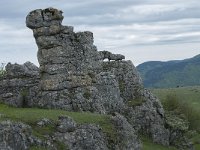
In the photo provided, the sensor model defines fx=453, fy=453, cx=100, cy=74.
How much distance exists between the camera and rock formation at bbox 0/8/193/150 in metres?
52.7

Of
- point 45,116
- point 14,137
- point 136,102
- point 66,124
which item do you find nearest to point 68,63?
point 136,102

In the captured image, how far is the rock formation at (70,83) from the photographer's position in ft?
173

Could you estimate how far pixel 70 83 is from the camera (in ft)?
177

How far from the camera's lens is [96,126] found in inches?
1688

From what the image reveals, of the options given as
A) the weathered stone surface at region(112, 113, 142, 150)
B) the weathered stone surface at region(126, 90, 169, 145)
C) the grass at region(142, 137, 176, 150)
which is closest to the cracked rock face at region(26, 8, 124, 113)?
the weathered stone surface at region(126, 90, 169, 145)

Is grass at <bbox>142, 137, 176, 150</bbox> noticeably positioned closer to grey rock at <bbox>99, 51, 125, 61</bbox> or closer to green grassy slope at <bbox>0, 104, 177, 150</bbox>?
green grassy slope at <bbox>0, 104, 177, 150</bbox>

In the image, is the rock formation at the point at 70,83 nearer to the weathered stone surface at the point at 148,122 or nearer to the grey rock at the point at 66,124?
the weathered stone surface at the point at 148,122

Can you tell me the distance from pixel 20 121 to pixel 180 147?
26.7 m

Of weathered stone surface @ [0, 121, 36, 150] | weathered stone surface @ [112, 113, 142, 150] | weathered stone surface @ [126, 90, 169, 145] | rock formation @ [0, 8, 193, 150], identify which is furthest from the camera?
weathered stone surface @ [126, 90, 169, 145]

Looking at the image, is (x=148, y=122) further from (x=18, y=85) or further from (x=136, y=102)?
(x=18, y=85)

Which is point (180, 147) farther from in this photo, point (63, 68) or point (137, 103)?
point (63, 68)

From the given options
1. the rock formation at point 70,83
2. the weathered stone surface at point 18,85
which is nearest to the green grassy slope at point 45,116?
the weathered stone surface at point 18,85

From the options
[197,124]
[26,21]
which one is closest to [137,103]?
[26,21]

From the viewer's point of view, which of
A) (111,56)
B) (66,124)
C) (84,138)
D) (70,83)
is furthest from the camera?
(111,56)
